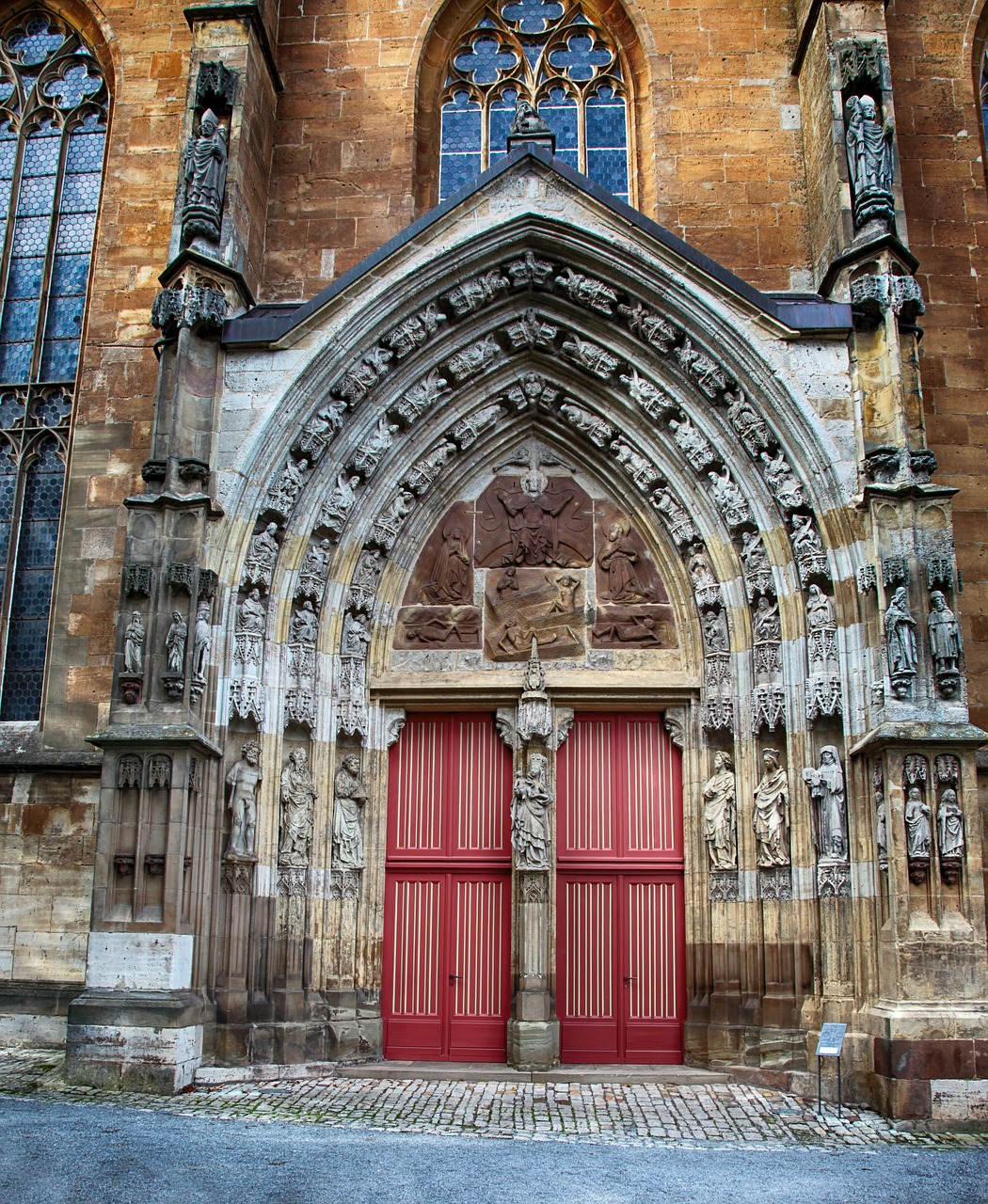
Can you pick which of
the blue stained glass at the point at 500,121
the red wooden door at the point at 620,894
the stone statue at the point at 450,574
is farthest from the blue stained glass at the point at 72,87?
the red wooden door at the point at 620,894

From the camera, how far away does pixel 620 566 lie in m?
11.2

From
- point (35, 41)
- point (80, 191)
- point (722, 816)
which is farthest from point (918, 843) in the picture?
point (35, 41)

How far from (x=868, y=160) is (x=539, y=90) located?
4205 mm

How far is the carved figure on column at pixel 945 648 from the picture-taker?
890 cm

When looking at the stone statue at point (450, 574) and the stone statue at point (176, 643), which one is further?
the stone statue at point (450, 574)

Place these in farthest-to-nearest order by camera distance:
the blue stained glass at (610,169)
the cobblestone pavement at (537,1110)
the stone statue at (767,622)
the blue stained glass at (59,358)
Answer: the blue stained glass at (610,169) → the blue stained glass at (59,358) → the stone statue at (767,622) → the cobblestone pavement at (537,1110)

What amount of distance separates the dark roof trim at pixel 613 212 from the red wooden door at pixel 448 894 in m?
3.73

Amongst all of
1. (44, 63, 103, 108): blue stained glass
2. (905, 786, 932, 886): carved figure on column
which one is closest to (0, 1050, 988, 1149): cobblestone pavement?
(905, 786, 932, 886): carved figure on column

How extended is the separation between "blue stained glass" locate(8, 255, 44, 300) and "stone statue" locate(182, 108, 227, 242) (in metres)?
2.57

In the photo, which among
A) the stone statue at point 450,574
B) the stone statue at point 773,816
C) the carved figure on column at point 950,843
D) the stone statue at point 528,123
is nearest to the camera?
the carved figure on column at point 950,843

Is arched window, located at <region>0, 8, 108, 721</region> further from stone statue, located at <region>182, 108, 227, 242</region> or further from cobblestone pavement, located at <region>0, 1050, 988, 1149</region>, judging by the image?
cobblestone pavement, located at <region>0, 1050, 988, 1149</region>

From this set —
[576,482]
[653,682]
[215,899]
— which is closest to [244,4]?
[576,482]

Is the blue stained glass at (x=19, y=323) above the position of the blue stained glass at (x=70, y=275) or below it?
below

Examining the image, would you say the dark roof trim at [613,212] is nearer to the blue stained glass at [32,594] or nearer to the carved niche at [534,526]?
the carved niche at [534,526]
